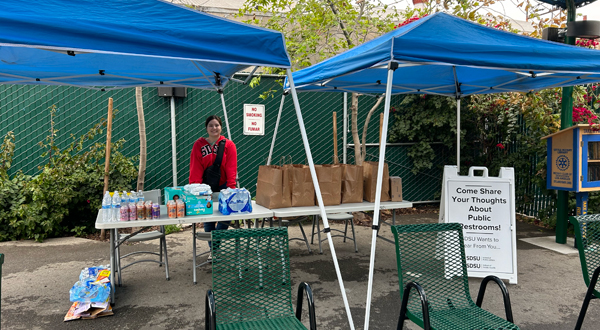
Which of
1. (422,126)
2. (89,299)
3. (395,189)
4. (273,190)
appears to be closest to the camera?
(89,299)

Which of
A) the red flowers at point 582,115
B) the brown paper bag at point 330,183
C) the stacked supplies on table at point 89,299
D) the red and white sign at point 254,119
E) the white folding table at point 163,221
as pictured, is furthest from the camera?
the red and white sign at point 254,119

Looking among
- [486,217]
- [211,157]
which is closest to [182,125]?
[211,157]

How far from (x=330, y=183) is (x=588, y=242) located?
2258 mm

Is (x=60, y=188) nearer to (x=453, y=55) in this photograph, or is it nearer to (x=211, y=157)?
(x=211, y=157)

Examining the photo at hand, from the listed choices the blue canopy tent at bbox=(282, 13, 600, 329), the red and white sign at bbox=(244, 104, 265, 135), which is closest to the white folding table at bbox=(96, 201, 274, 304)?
the blue canopy tent at bbox=(282, 13, 600, 329)

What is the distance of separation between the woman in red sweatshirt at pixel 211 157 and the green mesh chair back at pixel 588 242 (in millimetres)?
3347

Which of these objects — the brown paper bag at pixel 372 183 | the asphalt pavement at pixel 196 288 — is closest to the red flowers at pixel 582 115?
the asphalt pavement at pixel 196 288

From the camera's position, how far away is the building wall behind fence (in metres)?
6.43

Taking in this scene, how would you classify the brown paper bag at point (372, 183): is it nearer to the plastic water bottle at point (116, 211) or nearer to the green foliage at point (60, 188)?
the plastic water bottle at point (116, 211)

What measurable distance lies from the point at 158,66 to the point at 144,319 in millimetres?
2615

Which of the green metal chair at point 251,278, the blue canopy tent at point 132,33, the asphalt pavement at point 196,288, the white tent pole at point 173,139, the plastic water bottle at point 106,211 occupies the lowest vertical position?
the asphalt pavement at point 196,288

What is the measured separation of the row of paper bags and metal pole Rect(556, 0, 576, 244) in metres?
3.10

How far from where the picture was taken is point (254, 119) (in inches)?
293

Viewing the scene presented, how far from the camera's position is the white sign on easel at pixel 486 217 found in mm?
4539
